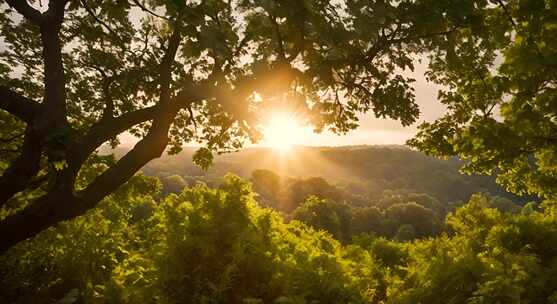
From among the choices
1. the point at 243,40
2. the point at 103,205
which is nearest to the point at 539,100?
the point at 243,40

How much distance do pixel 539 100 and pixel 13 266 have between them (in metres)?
16.0

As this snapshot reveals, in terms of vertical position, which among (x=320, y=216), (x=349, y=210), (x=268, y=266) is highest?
(x=268, y=266)

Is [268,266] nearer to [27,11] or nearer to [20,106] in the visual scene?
[20,106]

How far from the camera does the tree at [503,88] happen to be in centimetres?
973

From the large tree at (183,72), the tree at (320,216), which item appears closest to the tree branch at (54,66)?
the large tree at (183,72)

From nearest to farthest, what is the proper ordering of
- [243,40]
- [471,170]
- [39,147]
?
[39,147] < [243,40] < [471,170]

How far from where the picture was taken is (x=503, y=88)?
39.4ft

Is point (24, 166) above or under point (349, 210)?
above

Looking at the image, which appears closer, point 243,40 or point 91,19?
point 243,40

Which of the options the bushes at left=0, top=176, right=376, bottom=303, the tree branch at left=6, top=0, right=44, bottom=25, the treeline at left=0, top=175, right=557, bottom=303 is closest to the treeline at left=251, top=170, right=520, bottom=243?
the treeline at left=0, top=175, right=557, bottom=303

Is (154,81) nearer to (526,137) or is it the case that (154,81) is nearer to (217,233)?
(217,233)

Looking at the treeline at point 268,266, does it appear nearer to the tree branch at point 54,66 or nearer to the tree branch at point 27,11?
the tree branch at point 54,66

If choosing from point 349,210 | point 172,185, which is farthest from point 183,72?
point 172,185

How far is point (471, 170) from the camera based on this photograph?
1520 cm
